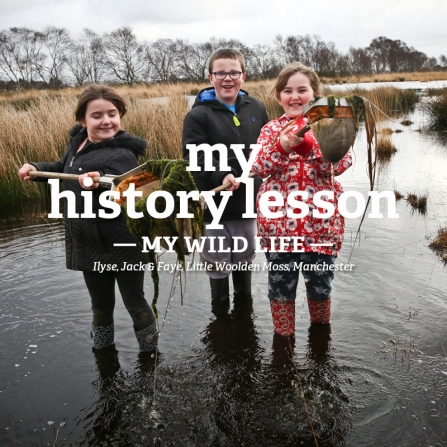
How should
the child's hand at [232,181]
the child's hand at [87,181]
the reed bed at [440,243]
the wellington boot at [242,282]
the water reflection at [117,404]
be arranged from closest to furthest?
the water reflection at [117,404], the child's hand at [87,181], the child's hand at [232,181], the wellington boot at [242,282], the reed bed at [440,243]

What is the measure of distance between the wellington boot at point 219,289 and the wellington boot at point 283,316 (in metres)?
0.92

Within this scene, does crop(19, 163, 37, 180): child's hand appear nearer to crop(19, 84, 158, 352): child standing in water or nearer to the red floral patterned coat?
crop(19, 84, 158, 352): child standing in water

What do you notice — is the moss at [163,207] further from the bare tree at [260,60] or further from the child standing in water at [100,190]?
the bare tree at [260,60]

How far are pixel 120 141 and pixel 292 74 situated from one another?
1217 millimetres

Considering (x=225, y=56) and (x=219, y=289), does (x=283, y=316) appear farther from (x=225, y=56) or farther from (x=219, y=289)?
(x=225, y=56)

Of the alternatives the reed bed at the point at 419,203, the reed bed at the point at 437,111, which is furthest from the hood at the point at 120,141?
the reed bed at the point at 437,111

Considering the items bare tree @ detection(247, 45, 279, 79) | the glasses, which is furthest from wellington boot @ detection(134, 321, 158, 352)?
bare tree @ detection(247, 45, 279, 79)

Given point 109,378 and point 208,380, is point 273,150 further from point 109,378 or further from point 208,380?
point 109,378

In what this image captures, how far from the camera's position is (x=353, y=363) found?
10.3ft

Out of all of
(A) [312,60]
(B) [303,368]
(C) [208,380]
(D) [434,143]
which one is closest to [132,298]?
Result: (C) [208,380]

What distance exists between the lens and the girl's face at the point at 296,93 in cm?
289

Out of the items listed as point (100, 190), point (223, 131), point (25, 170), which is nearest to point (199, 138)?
point (223, 131)

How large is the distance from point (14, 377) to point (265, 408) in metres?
1.80

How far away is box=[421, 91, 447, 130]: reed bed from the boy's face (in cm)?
1328
